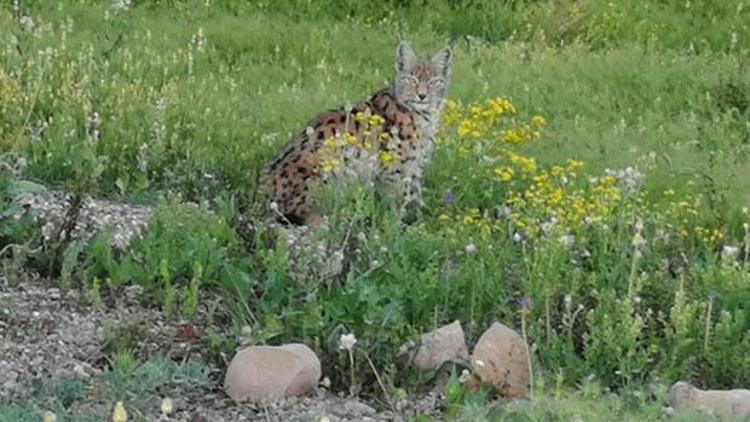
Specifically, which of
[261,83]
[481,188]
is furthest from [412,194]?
[261,83]

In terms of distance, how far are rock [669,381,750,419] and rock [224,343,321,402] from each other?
149 centimetres

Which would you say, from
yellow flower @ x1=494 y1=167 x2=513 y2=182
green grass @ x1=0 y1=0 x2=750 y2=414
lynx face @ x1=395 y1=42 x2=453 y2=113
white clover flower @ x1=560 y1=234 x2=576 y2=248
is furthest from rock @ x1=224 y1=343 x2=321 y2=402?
lynx face @ x1=395 y1=42 x2=453 y2=113

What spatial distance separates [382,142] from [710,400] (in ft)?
15.4

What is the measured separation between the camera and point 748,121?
536 inches

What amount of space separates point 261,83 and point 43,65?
2.36 metres

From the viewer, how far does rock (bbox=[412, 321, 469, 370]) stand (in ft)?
24.2

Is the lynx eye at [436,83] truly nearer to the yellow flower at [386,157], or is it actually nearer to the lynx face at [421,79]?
the lynx face at [421,79]

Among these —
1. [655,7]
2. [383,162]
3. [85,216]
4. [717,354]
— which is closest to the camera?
[717,354]

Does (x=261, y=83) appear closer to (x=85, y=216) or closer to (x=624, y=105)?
(x=624, y=105)

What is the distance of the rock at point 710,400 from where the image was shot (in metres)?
6.77

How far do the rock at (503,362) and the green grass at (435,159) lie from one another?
5.7 inches

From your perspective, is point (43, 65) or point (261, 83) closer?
point (43, 65)

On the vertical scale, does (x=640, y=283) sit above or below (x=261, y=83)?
above

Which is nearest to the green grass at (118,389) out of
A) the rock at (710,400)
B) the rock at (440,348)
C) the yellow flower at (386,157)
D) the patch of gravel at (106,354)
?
the patch of gravel at (106,354)
